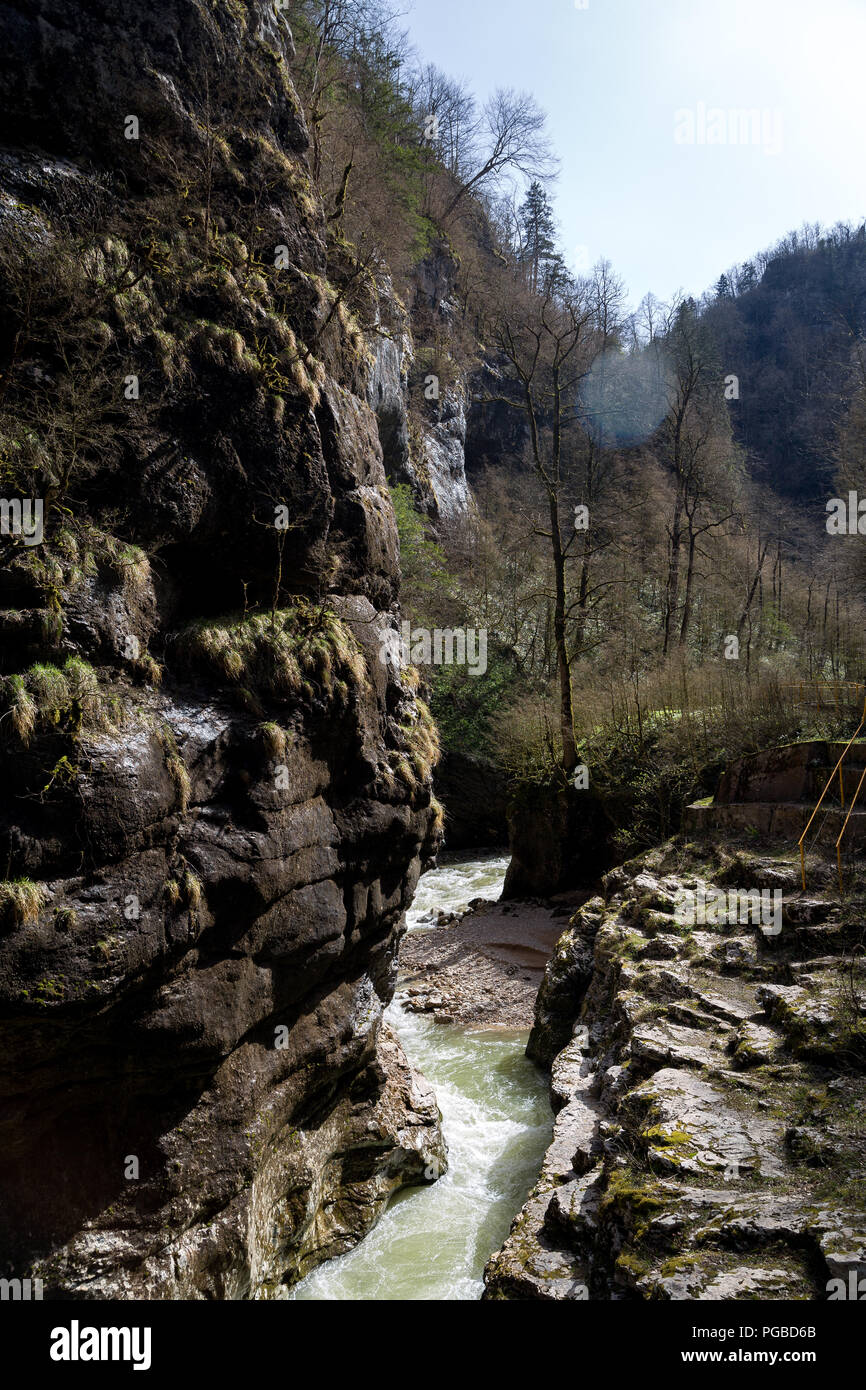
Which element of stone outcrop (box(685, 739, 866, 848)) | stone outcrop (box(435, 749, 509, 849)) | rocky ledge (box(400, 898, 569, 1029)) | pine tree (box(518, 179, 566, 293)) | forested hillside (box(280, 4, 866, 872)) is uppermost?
pine tree (box(518, 179, 566, 293))

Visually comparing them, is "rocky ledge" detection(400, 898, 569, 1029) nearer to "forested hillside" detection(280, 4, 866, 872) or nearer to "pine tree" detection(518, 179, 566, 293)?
"forested hillside" detection(280, 4, 866, 872)

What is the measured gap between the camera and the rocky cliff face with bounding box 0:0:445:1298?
17.8ft

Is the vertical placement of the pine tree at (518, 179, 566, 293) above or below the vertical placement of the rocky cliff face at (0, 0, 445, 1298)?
above

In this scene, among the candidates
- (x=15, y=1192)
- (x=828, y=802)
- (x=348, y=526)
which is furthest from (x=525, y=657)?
(x=15, y=1192)

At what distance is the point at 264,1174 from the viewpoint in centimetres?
681

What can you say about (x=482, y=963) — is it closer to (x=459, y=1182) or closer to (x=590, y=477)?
(x=459, y=1182)

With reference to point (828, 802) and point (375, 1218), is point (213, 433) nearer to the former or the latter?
point (375, 1218)

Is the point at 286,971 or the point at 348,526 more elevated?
the point at 348,526

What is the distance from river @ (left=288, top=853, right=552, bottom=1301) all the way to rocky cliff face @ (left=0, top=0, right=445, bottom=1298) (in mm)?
336

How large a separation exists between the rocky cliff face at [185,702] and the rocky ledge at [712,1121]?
2.36 metres

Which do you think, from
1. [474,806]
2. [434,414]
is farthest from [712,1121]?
[434,414]

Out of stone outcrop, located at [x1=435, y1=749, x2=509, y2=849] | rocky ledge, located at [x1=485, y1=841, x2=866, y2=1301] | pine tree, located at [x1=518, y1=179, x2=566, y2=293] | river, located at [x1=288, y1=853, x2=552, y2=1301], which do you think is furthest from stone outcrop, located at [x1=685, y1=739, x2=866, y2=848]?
pine tree, located at [x1=518, y1=179, x2=566, y2=293]
